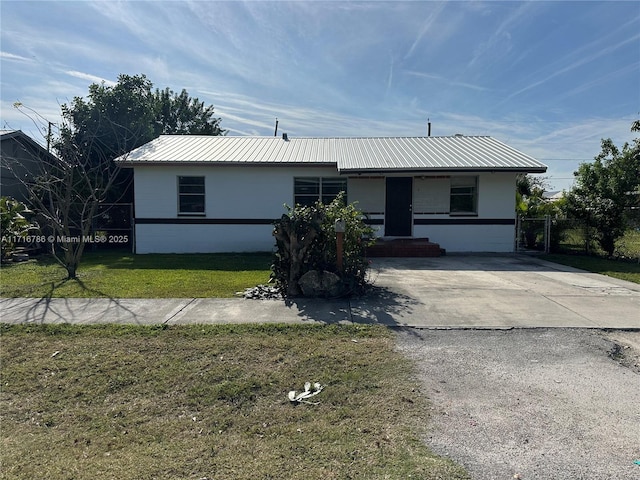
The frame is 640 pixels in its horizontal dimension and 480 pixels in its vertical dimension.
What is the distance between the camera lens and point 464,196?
1345 centimetres

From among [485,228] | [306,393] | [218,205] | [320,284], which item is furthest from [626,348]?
[218,205]

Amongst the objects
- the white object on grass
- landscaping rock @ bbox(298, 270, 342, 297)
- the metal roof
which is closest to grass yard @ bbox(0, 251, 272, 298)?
landscaping rock @ bbox(298, 270, 342, 297)

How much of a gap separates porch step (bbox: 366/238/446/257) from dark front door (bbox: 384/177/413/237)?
0.90 metres

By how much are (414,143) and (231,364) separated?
14100 millimetres

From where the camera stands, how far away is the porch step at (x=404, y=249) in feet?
39.8

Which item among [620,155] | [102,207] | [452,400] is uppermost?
[620,155]

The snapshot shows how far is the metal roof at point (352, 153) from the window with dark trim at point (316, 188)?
70 centimetres

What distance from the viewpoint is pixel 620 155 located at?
1366cm

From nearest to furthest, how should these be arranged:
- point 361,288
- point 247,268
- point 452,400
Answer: point 452,400 → point 361,288 → point 247,268

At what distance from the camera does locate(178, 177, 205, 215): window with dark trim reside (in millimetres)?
13297

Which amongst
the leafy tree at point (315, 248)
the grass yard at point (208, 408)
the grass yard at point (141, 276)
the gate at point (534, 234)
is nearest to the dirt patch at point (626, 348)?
the grass yard at point (208, 408)

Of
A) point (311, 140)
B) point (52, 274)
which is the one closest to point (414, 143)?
point (311, 140)

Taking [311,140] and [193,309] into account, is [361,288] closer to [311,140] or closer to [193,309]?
[193,309]

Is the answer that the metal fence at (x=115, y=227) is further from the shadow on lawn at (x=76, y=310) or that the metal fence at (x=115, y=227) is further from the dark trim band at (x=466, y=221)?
the dark trim band at (x=466, y=221)
